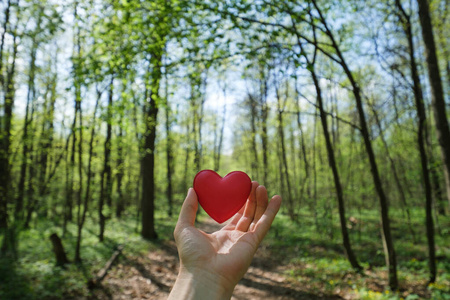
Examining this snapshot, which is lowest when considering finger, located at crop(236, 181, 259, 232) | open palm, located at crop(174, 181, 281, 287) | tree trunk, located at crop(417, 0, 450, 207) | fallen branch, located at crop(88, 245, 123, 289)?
fallen branch, located at crop(88, 245, 123, 289)

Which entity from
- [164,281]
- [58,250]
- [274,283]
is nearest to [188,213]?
[274,283]

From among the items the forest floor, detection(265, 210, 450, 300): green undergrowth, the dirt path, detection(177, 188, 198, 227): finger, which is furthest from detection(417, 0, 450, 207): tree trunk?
detection(177, 188, 198, 227): finger

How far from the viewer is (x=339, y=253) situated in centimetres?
842

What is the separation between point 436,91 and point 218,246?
563 cm

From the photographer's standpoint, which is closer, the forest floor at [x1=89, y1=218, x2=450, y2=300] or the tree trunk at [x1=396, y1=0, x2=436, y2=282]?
the tree trunk at [x1=396, y1=0, x2=436, y2=282]

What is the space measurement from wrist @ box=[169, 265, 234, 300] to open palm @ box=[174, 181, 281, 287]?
10mm

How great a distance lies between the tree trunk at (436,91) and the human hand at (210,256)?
479 centimetres

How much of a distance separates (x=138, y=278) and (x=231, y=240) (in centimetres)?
605

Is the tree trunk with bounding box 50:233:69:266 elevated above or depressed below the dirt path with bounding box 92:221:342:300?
above

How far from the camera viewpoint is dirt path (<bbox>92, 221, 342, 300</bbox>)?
5785mm

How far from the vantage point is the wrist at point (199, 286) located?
1.37m

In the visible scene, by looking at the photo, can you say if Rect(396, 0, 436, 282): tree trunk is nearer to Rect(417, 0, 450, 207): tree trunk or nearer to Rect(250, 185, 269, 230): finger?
Rect(417, 0, 450, 207): tree trunk

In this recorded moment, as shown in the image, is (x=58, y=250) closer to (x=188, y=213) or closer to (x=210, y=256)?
(x=188, y=213)

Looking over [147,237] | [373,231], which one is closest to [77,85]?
[147,237]
